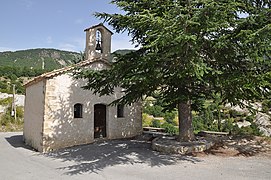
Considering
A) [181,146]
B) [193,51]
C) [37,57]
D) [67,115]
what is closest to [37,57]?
[37,57]

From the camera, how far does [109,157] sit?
9.76 meters

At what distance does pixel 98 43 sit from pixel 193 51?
26.3 feet

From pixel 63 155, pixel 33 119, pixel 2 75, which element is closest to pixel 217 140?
pixel 63 155

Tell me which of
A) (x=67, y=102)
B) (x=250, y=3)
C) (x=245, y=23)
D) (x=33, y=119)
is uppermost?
(x=250, y=3)

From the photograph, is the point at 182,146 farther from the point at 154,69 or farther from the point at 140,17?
the point at 140,17

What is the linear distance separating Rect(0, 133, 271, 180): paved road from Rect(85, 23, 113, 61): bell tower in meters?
5.58

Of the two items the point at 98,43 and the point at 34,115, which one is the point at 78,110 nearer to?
the point at 34,115

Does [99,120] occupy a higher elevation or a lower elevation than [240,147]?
higher

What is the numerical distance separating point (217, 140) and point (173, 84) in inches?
163

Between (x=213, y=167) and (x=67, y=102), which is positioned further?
(x=67, y=102)

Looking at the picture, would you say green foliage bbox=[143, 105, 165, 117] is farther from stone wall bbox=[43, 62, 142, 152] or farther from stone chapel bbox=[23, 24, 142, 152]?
stone wall bbox=[43, 62, 142, 152]

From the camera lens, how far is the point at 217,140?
11.8 metres

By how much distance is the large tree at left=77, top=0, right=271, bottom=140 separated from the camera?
7.05m

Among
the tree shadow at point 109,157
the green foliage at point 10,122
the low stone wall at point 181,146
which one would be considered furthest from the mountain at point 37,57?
the low stone wall at point 181,146
